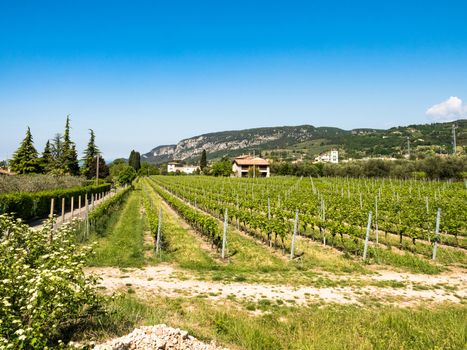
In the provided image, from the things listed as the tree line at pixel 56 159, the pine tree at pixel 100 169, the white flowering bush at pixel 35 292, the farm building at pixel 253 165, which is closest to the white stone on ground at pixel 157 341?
the white flowering bush at pixel 35 292

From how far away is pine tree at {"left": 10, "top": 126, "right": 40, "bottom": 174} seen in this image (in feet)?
155

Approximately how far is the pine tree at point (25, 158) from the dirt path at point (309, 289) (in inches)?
1841

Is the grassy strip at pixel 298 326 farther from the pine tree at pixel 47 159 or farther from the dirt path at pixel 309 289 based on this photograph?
the pine tree at pixel 47 159

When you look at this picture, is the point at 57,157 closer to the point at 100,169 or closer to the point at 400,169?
the point at 100,169

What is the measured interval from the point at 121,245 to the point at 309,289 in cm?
907

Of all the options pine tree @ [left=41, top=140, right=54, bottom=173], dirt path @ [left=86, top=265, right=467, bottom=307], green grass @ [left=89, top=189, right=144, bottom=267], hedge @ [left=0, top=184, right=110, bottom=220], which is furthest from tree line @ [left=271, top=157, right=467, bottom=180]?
pine tree @ [left=41, top=140, right=54, bottom=173]

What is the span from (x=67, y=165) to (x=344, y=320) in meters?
56.9

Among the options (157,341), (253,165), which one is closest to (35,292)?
(157,341)

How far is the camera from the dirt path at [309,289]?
27.2 feet

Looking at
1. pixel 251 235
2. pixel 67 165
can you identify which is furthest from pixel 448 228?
pixel 67 165

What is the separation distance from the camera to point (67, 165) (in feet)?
174

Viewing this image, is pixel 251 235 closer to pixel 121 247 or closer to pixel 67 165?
pixel 121 247

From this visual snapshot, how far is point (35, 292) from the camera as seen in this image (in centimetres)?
348

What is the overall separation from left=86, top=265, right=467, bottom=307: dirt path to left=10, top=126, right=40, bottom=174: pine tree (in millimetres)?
46770
